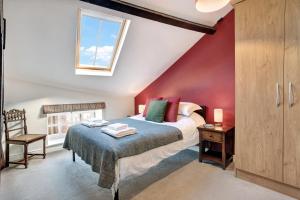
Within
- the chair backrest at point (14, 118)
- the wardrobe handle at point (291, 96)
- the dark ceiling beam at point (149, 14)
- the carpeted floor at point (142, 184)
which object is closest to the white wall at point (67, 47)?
the dark ceiling beam at point (149, 14)

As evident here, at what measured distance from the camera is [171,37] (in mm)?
3479

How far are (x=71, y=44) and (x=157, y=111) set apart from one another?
1.73 m

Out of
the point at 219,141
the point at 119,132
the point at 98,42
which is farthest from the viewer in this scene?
the point at 98,42

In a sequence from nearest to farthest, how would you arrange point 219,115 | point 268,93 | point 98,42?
1. point 268,93
2. point 219,115
3. point 98,42

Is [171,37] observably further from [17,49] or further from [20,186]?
[20,186]

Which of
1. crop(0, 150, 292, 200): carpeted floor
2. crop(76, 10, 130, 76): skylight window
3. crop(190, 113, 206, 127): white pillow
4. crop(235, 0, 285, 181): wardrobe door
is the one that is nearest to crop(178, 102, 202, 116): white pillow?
crop(190, 113, 206, 127): white pillow

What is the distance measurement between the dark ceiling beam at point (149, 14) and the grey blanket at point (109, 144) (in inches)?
60.9

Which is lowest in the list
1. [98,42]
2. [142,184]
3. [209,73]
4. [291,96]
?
[142,184]

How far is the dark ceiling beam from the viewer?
232cm

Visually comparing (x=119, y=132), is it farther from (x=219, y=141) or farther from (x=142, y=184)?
(x=219, y=141)

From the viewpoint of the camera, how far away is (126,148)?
2139 millimetres

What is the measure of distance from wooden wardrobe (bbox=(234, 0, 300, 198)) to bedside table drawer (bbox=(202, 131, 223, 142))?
0.33m

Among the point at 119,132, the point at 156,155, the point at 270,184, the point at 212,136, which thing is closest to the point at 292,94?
the point at 270,184

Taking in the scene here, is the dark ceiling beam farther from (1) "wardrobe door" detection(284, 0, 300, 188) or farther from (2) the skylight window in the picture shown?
(1) "wardrobe door" detection(284, 0, 300, 188)
